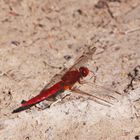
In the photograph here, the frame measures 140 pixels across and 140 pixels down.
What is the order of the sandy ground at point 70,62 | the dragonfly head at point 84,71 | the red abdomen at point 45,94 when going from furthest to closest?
the dragonfly head at point 84,71 → the red abdomen at point 45,94 → the sandy ground at point 70,62

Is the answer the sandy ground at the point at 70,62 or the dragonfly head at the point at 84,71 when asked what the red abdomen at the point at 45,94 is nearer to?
the sandy ground at the point at 70,62

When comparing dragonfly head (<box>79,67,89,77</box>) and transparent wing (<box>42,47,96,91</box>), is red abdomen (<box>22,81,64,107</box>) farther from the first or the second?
dragonfly head (<box>79,67,89,77</box>)

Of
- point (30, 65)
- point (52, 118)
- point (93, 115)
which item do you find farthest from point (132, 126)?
point (30, 65)

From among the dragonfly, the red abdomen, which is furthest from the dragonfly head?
the red abdomen

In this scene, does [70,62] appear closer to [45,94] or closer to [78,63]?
[78,63]

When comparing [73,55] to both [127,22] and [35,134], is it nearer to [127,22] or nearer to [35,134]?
[127,22]

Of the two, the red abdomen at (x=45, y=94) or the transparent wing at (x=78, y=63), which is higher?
the transparent wing at (x=78, y=63)

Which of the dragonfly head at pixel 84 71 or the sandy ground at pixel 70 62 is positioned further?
the dragonfly head at pixel 84 71

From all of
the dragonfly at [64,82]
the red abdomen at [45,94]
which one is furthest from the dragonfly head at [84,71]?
the red abdomen at [45,94]
